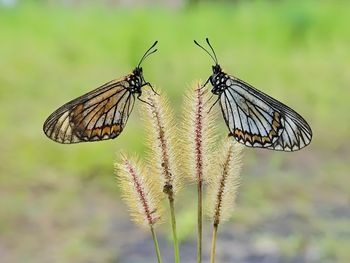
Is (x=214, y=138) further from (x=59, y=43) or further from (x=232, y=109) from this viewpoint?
(x=59, y=43)

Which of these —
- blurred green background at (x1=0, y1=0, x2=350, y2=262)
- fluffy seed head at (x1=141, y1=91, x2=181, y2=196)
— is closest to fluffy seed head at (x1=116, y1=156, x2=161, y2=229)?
fluffy seed head at (x1=141, y1=91, x2=181, y2=196)

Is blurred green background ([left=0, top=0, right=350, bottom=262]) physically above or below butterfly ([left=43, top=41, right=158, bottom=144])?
above

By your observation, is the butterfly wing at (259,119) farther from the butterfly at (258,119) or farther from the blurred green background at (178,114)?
the blurred green background at (178,114)

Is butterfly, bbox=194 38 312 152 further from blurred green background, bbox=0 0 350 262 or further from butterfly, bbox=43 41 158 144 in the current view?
blurred green background, bbox=0 0 350 262

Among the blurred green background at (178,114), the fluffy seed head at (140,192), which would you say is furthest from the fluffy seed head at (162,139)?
the blurred green background at (178,114)

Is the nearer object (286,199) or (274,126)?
(274,126)

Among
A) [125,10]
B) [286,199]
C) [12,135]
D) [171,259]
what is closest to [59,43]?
[125,10]

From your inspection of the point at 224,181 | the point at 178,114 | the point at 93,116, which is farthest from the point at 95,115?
the point at 178,114
